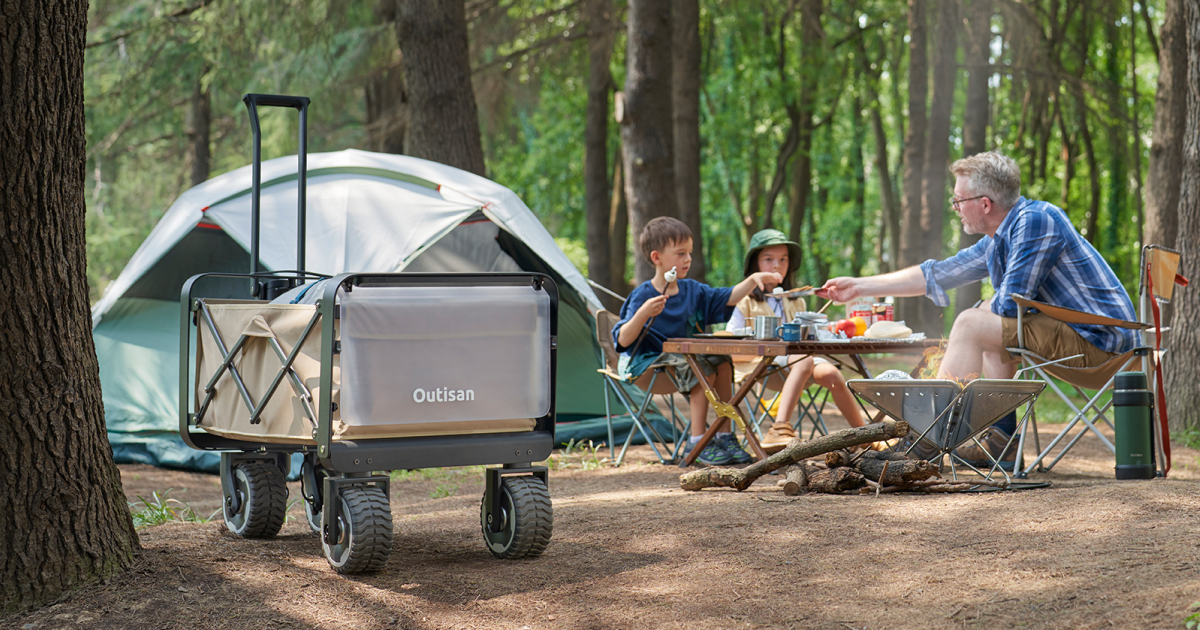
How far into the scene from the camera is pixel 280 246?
5504 mm

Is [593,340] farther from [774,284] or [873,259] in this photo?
Answer: [873,259]

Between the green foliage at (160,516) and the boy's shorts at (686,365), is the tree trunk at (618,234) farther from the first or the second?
the green foliage at (160,516)

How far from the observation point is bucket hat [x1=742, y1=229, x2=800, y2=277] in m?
5.01

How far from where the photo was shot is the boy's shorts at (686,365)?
4523mm

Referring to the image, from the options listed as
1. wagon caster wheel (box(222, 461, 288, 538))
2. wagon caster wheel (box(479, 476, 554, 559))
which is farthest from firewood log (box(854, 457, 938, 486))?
wagon caster wheel (box(222, 461, 288, 538))

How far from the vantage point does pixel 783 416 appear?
4.54 m

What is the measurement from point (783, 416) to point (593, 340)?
2.01 m

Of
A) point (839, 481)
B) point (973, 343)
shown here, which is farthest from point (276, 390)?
point (973, 343)

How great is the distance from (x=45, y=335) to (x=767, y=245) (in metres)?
3.38

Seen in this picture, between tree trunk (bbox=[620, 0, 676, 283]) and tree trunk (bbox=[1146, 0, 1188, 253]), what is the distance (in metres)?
3.41

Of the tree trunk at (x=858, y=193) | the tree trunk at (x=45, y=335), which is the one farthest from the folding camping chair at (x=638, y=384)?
the tree trunk at (x=858, y=193)

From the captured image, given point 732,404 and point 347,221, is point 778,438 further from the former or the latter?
point 347,221

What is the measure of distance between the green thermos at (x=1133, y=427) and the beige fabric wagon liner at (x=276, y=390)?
7.39ft

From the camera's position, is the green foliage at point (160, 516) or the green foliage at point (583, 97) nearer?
the green foliage at point (160, 516)
